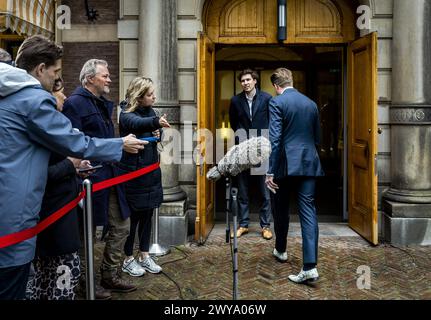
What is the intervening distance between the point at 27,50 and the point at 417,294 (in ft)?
13.0

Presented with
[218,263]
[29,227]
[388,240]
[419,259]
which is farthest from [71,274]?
[388,240]

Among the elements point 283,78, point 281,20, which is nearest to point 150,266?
point 283,78

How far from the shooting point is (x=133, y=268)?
5047 millimetres

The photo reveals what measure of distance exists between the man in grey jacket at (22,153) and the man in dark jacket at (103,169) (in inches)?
60.4

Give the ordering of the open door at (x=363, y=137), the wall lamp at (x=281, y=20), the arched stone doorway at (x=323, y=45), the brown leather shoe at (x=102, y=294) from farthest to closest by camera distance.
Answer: the wall lamp at (x=281, y=20)
the arched stone doorway at (x=323, y=45)
the open door at (x=363, y=137)
the brown leather shoe at (x=102, y=294)

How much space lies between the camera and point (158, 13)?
652 cm

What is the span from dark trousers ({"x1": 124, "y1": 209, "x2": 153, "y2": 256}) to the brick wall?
3.40 metres

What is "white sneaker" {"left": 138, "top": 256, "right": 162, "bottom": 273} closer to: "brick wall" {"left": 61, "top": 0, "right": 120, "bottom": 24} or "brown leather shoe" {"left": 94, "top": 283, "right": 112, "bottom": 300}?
"brown leather shoe" {"left": 94, "top": 283, "right": 112, "bottom": 300}

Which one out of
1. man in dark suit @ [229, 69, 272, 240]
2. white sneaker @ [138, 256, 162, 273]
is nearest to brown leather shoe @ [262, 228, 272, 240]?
man in dark suit @ [229, 69, 272, 240]

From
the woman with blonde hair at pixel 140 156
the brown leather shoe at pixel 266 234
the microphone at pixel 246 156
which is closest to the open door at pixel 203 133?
the brown leather shoe at pixel 266 234

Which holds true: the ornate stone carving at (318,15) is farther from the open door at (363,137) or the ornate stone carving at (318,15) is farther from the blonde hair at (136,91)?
the blonde hair at (136,91)

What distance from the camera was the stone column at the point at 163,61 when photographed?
6.50m

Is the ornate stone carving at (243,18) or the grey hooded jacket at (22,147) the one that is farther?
the ornate stone carving at (243,18)

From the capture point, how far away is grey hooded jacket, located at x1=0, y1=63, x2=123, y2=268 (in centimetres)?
246
